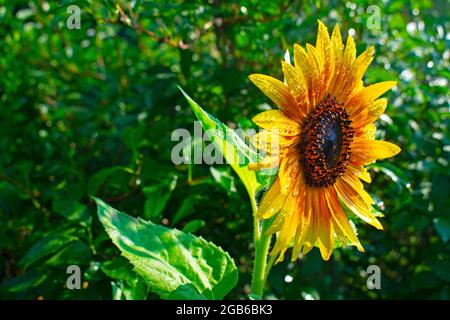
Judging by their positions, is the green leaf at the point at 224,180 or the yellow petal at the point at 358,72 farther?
the green leaf at the point at 224,180

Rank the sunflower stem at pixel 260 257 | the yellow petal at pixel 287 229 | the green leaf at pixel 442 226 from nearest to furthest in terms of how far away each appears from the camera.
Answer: the yellow petal at pixel 287 229, the sunflower stem at pixel 260 257, the green leaf at pixel 442 226

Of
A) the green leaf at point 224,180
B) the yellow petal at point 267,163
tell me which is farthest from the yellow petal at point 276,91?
the green leaf at point 224,180

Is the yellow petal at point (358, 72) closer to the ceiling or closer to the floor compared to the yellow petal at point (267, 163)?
closer to the ceiling

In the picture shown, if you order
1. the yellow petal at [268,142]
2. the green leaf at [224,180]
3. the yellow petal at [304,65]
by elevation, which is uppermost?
the yellow petal at [304,65]

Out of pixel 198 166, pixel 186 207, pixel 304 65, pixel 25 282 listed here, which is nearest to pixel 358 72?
pixel 304 65

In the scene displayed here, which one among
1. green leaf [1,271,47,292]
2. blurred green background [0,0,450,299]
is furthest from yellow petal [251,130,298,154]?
green leaf [1,271,47,292]

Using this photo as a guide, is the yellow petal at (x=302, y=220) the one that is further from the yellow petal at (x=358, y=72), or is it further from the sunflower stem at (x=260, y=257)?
the yellow petal at (x=358, y=72)
